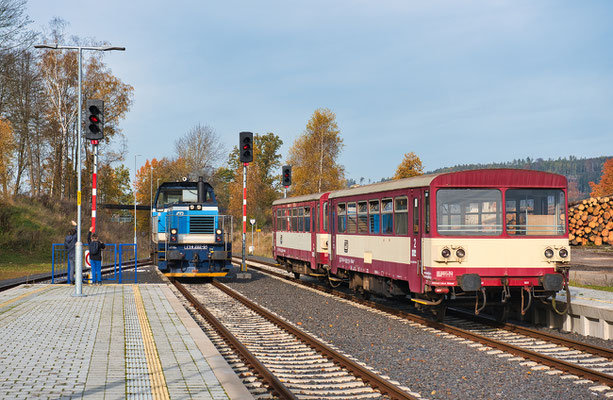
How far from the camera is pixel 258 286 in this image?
21.0 meters

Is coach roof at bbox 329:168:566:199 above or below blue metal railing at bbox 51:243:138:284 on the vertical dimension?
above

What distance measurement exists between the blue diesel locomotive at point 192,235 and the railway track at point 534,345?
9305mm

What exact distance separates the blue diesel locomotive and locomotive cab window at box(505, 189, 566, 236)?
12.0 meters

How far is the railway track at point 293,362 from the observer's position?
746cm

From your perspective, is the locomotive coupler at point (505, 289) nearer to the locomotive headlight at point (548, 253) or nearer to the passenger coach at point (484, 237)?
the passenger coach at point (484, 237)

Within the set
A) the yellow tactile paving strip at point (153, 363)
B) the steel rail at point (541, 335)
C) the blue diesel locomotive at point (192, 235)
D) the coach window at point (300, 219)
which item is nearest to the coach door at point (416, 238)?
the steel rail at point (541, 335)

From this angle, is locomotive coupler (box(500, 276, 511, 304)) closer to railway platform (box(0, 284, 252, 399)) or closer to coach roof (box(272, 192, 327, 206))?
railway platform (box(0, 284, 252, 399))

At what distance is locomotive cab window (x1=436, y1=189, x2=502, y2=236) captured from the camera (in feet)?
38.5

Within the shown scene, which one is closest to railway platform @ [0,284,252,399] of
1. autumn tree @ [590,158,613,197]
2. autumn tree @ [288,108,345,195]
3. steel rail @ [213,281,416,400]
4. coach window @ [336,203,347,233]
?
steel rail @ [213,281,416,400]

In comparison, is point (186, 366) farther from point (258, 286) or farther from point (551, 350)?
point (258, 286)

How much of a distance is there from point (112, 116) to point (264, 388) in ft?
145

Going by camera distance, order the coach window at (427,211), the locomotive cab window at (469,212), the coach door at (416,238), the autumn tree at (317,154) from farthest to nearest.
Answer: the autumn tree at (317,154) < the coach door at (416,238) < the coach window at (427,211) < the locomotive cab window at (469,212)

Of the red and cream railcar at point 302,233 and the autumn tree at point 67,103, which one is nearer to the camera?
the red and cream railcar at point 302,233

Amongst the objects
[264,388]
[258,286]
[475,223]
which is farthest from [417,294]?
[258,286]
